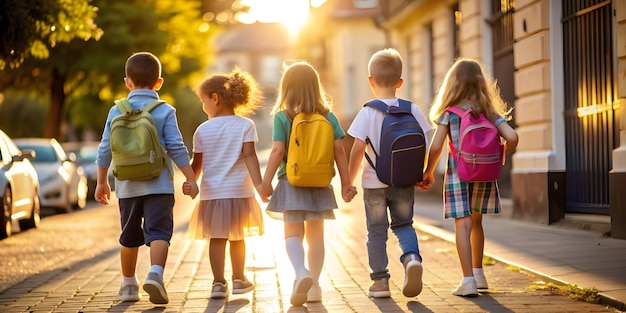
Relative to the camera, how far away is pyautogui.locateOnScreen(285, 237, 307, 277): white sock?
6.64m

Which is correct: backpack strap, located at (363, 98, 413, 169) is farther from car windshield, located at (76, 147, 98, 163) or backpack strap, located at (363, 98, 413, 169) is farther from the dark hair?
car windshield, located at (76, 147, 98, 163)

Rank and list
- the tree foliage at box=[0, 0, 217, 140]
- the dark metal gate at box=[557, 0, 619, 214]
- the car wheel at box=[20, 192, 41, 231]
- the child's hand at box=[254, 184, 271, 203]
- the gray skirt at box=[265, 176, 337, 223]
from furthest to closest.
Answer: the tree foliage at box=[0, 0, 217, 140] < the car wheel at box=[20, 192, 41, 231] < the dark metal gate at box=[557, 0, 619, 214] < the child's hand at box=[254, 184, 271, 203] < the gray skirt at box=[265, 176, 337, 223]

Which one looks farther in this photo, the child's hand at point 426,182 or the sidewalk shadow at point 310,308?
the child's hand at point 426,182

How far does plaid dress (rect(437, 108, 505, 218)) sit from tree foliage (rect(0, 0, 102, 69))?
19.1 ft

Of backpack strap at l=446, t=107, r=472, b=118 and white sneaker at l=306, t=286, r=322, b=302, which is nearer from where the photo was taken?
white sneaker at l=306, t=286, r=322, b=302

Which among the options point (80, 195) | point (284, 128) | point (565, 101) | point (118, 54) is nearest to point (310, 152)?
point (284, 128)

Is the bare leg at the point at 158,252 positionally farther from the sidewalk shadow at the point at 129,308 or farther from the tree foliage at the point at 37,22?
the tree foliage at the point at 37,22

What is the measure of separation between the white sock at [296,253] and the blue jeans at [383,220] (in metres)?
0.47

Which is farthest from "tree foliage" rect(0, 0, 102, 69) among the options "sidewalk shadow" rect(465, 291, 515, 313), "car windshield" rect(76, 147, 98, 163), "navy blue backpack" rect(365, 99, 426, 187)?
"car windshield" rect(76, 147, 98, 163)

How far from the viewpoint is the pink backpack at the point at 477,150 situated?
7.00 m

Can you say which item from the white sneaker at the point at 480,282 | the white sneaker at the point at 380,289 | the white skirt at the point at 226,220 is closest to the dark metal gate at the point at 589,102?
the white sneaker at the point at 480,282

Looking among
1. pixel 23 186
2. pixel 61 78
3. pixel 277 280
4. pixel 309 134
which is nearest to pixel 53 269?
pixel 277 280

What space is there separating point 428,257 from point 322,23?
141 feet

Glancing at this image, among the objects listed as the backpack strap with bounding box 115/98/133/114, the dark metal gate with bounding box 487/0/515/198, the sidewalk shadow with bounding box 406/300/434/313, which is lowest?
the sidewalk shadow with bounding box 406/300/434/313
